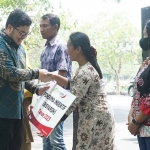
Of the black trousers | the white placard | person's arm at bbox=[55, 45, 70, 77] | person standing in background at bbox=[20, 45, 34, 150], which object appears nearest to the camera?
the white placard

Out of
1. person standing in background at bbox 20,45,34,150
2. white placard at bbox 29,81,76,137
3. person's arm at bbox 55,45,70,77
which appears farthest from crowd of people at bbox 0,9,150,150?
person's arm at bbox 55,45,70,77

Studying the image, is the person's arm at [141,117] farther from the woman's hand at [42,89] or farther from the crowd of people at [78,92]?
the woman's hand at [42,89]

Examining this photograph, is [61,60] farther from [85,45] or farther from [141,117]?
→ [141,117]

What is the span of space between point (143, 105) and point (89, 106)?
1.56 feet

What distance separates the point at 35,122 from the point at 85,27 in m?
28.3

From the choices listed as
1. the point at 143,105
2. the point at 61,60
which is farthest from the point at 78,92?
the point at 61,60

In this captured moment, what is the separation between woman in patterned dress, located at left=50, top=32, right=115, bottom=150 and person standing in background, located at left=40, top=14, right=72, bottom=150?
74 centimetres

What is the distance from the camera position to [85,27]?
100ft

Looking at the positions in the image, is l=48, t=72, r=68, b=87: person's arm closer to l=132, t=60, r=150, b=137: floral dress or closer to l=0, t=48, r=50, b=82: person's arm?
l=0, t=48, r=50, b=82: person's arm

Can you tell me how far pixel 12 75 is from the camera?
2604 millimetres

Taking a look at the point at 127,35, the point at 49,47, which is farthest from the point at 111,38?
the point at 49,47

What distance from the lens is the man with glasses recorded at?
103 inches

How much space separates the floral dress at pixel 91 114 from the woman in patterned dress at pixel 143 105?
0.26m

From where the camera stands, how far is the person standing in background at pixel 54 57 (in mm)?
3600
